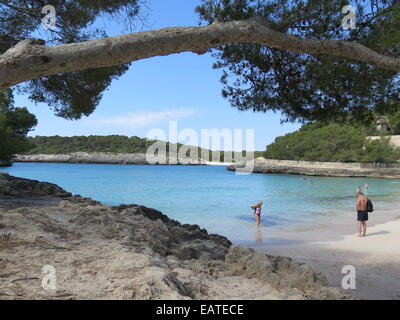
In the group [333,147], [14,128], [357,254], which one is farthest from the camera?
[333,147]

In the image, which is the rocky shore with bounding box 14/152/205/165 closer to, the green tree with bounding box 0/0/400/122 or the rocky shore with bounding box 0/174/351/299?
the green tree with bounding box 0/0/400/122

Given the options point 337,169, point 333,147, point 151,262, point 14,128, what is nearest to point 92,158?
point 14,128

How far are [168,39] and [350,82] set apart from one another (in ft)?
12.5

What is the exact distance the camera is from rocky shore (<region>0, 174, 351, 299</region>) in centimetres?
264

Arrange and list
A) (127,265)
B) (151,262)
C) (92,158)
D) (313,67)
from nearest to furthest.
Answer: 1. (127,265)
2. (151,262)
3. (313,67)
4. (92,158)

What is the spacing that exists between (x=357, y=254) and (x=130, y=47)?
7011 millimetres

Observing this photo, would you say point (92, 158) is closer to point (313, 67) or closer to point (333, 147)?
point (333, 147)

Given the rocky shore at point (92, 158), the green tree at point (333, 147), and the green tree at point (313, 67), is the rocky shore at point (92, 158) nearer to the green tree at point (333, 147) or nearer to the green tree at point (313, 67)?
the green tree at point (333, 147)

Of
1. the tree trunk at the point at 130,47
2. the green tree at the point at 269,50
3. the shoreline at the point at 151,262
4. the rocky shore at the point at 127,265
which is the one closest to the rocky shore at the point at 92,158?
the green tree at the point at 269,50

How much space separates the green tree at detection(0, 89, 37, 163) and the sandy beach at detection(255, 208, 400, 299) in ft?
125

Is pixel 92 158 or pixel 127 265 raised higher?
pixel 92 158

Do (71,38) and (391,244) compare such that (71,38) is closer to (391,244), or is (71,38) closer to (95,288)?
(95,288)

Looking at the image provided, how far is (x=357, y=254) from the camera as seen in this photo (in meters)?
7.79
